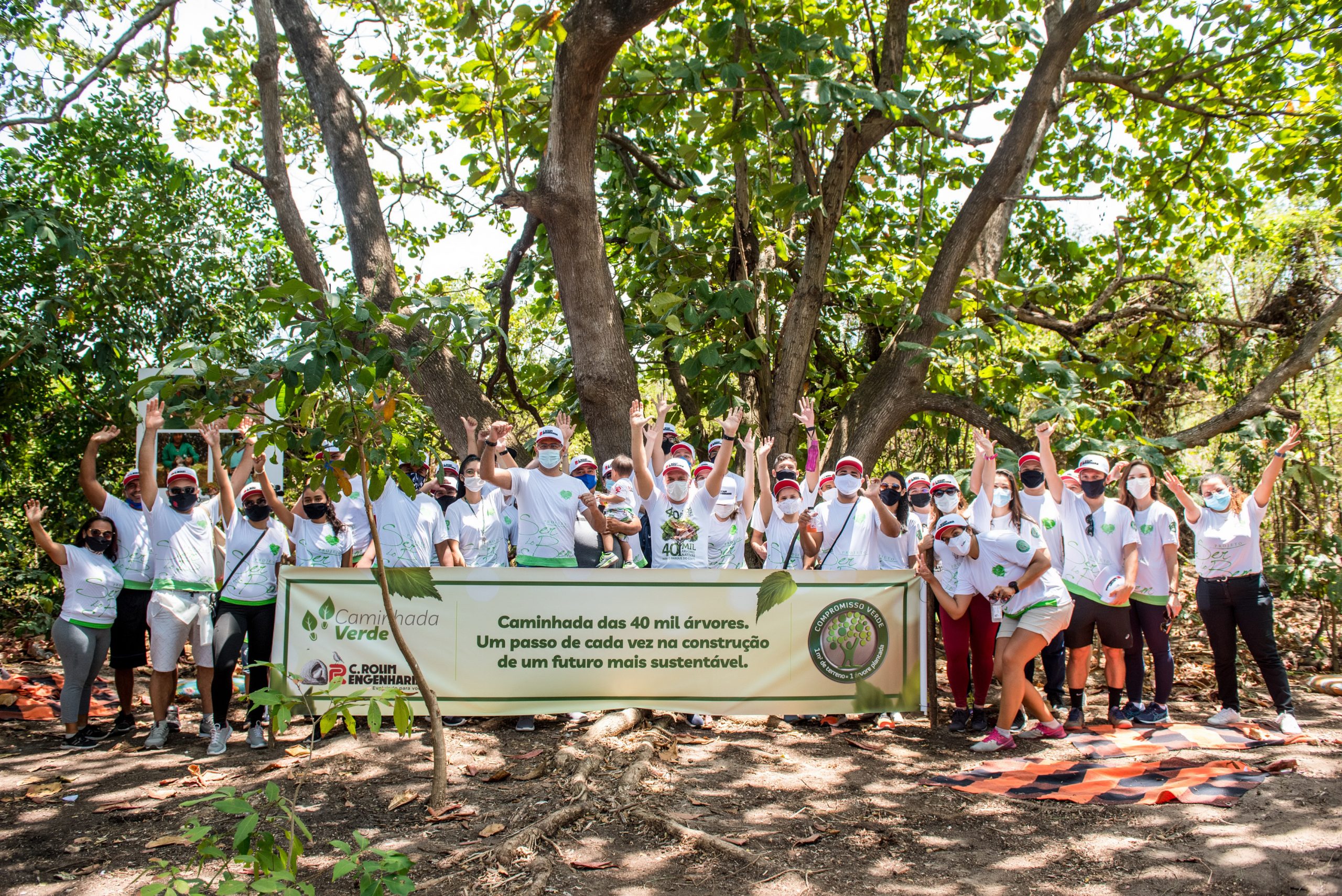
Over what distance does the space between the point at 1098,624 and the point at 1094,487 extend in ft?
2.95

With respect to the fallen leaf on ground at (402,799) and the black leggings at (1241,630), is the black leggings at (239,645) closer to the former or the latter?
the fallen leaf on ground at (402,799)

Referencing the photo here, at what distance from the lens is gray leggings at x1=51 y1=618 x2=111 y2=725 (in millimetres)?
5930

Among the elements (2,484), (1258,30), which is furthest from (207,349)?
(1258,30)

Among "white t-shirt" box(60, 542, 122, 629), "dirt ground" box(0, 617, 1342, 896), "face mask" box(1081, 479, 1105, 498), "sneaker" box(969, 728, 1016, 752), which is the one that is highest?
"face mask" box(1081, 479, 1105, 498)

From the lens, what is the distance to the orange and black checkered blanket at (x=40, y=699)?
6711 mm

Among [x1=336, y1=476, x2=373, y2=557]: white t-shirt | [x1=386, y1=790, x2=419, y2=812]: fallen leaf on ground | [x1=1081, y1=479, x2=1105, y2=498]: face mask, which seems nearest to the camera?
[x1=386, y1=790, x2=419, y2=812]: fallen leaf on ground

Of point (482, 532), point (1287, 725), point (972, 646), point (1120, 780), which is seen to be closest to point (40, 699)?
point (482, 532)

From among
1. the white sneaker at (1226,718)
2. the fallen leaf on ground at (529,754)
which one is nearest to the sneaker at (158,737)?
the fallen leaf on ground at (529,754)

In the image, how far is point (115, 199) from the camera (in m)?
10.2

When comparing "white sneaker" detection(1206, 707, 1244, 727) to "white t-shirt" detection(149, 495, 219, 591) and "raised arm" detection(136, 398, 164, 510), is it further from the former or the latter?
"raised arm" detection(136, 398, 164, 510)

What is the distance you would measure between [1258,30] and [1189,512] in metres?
5.12

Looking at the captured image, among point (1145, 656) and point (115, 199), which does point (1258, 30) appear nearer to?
point (1145, 656)

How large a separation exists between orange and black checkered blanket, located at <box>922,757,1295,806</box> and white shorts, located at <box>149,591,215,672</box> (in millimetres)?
4417

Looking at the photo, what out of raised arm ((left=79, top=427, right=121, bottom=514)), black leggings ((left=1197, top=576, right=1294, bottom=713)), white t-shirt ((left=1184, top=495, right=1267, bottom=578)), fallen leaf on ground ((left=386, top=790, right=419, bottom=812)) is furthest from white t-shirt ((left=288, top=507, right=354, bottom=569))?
black leggings ((left=1197, top=576, right=1294, bottom=713))
